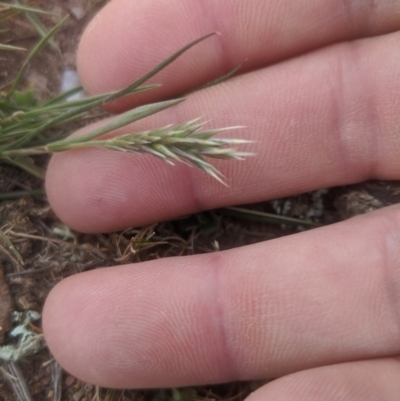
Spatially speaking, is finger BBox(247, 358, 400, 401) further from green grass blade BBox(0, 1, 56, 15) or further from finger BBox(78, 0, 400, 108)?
green grass blade BBox(0, 1, 56, 15)

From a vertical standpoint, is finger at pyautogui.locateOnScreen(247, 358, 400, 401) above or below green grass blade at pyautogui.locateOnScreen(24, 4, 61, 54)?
below

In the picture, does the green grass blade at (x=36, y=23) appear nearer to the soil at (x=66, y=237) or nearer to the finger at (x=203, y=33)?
the soil at (x=66, y=237)

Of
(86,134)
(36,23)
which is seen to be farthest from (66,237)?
(36,23)

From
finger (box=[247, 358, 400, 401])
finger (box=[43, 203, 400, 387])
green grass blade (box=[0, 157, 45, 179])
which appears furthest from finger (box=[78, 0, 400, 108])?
Result: finger (box=[247, 358, 400, 401])

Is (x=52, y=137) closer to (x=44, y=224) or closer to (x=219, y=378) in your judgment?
(x=44, y=224)

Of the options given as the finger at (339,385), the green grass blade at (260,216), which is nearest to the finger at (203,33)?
the green grass blade at (260,216)

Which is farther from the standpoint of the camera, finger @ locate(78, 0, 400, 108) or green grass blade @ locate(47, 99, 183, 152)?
finger @ locate(78, 0, 400, 108)

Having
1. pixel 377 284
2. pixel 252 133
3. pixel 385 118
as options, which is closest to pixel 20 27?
pixel 252 133
